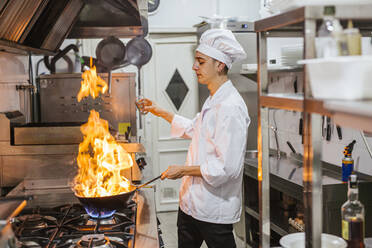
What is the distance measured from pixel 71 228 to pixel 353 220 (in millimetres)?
1239

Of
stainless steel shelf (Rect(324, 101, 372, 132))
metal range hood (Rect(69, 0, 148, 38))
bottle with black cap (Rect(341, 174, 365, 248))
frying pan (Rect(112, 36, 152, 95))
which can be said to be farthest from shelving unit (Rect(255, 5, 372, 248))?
frying pan (Rect(112, 36, 152, 95))

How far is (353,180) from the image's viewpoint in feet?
4.04

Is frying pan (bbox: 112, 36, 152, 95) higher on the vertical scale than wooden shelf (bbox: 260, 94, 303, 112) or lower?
higher

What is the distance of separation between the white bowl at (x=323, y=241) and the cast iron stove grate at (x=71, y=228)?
0.65 m

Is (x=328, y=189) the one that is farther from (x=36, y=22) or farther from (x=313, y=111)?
(x=36, y=22)

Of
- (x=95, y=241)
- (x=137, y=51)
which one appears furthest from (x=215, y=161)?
(x=137, y=51)

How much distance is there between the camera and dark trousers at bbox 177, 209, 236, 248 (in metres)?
2.42

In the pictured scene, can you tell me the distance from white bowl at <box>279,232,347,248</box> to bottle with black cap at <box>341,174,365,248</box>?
0.05 meters

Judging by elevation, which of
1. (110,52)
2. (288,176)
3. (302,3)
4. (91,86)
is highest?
(110,52)

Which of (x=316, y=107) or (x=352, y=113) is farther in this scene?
(x=316, y=107)

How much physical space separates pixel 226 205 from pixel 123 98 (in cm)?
172

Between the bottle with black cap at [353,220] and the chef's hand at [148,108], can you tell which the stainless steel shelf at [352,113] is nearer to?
the bottle with black cap at [353,220]

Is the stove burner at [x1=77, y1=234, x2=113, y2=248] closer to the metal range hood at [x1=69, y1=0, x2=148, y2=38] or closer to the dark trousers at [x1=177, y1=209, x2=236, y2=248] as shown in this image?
the dark trousers at [x1=177, y1=209, x2=236, y2=248]

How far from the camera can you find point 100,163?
242 cm
